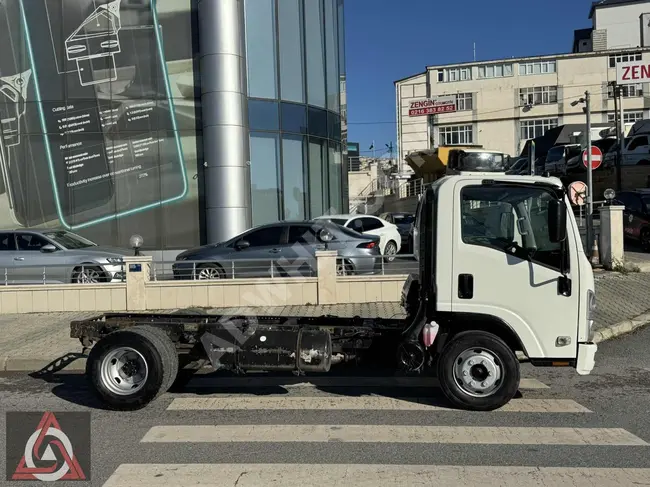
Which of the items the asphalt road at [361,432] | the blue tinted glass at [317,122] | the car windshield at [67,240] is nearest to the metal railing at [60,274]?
the car windshield at [67,240]

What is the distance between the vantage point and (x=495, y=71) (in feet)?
186

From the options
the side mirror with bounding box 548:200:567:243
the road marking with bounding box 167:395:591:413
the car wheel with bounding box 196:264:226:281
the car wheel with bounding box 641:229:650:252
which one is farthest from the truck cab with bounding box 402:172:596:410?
the car wheel with bounding box 641:229:650:252

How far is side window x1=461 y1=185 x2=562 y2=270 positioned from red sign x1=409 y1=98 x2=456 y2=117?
50499 mm

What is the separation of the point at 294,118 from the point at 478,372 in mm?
16699

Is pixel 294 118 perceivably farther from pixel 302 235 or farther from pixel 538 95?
pixel 538 95

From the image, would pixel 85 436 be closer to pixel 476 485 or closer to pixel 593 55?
pixel 476 485

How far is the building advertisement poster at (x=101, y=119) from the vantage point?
1928 centimetres

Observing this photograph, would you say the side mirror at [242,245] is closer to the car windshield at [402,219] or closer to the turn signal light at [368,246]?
the turn signal light at [368,246]

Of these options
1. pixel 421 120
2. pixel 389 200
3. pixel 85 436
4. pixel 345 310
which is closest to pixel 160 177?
pixel 345 310

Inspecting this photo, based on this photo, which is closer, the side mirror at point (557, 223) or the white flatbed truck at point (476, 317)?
the side mirror at point (557, 223)

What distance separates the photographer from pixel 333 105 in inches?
922

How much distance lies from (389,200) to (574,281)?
42785mm

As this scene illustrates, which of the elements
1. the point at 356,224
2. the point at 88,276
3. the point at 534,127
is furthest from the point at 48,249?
the point at 534,127

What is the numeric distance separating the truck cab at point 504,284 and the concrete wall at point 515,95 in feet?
173
